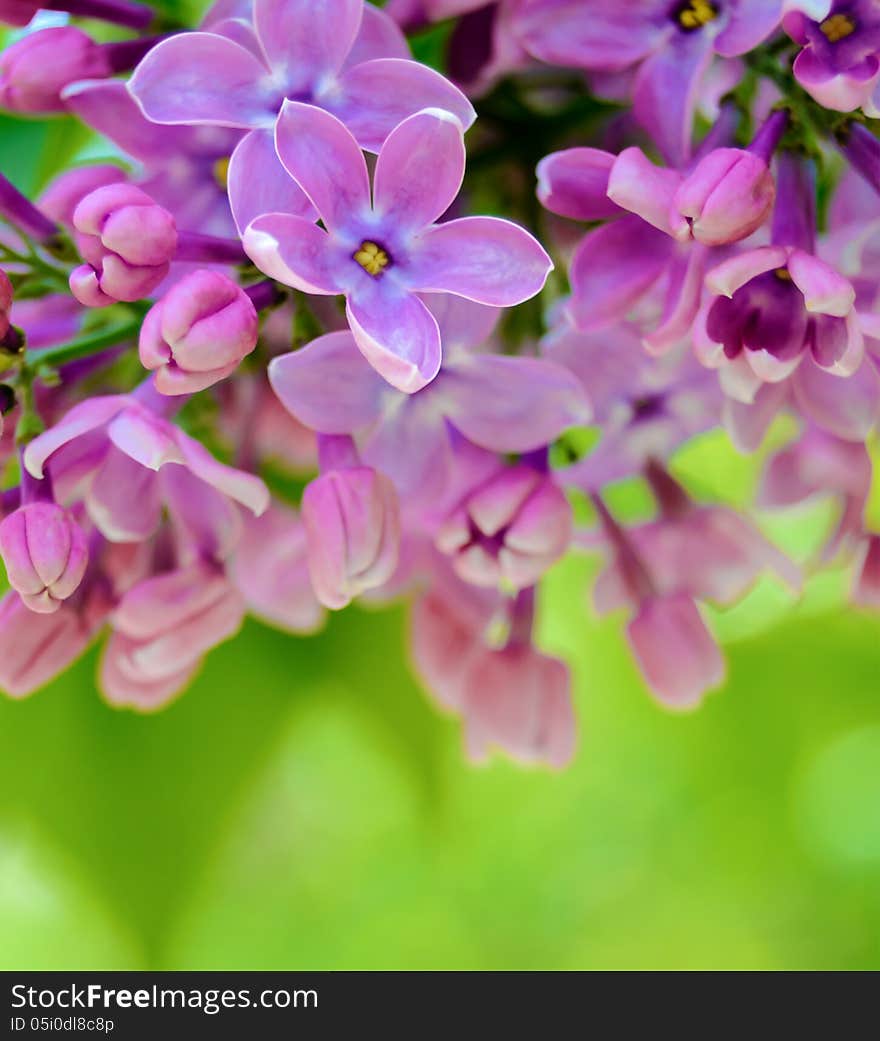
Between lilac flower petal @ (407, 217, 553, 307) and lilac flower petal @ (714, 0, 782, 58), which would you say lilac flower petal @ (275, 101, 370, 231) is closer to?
lilac flower petal @ (407, 217, 553, 307)

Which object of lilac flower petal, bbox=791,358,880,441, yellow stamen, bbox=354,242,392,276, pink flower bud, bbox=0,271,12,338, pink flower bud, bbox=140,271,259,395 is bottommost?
lilac flower petal, bbox=791,358,880,441

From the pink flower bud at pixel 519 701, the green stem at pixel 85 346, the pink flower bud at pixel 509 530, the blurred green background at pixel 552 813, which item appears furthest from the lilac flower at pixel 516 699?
Result: the blurred green background at pixel 552 813

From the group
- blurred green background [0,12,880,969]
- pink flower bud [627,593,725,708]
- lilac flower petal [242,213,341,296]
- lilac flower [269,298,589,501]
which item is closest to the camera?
lilac flower petal [242,213,341,296]

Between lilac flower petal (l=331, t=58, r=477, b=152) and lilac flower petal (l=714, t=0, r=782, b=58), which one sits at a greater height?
lilac flower petal (l=714, t=0, r=782, b=58)

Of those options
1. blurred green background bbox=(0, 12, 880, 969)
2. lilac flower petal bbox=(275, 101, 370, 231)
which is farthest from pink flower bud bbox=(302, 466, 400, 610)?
blurred green background bbox=(0, 12, 880, 969)

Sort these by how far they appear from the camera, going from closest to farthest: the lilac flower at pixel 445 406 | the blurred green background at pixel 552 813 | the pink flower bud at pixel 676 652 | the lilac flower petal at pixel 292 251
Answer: the lilac flower petal at pixel 292 251, the lilac flower at pixel 445 406, the pink flower bud at pixel 676 652, the blurred green background at pixel 552 813

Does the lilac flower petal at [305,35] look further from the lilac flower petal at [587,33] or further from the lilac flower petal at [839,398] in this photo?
the lilac flower petal at [839,398]
